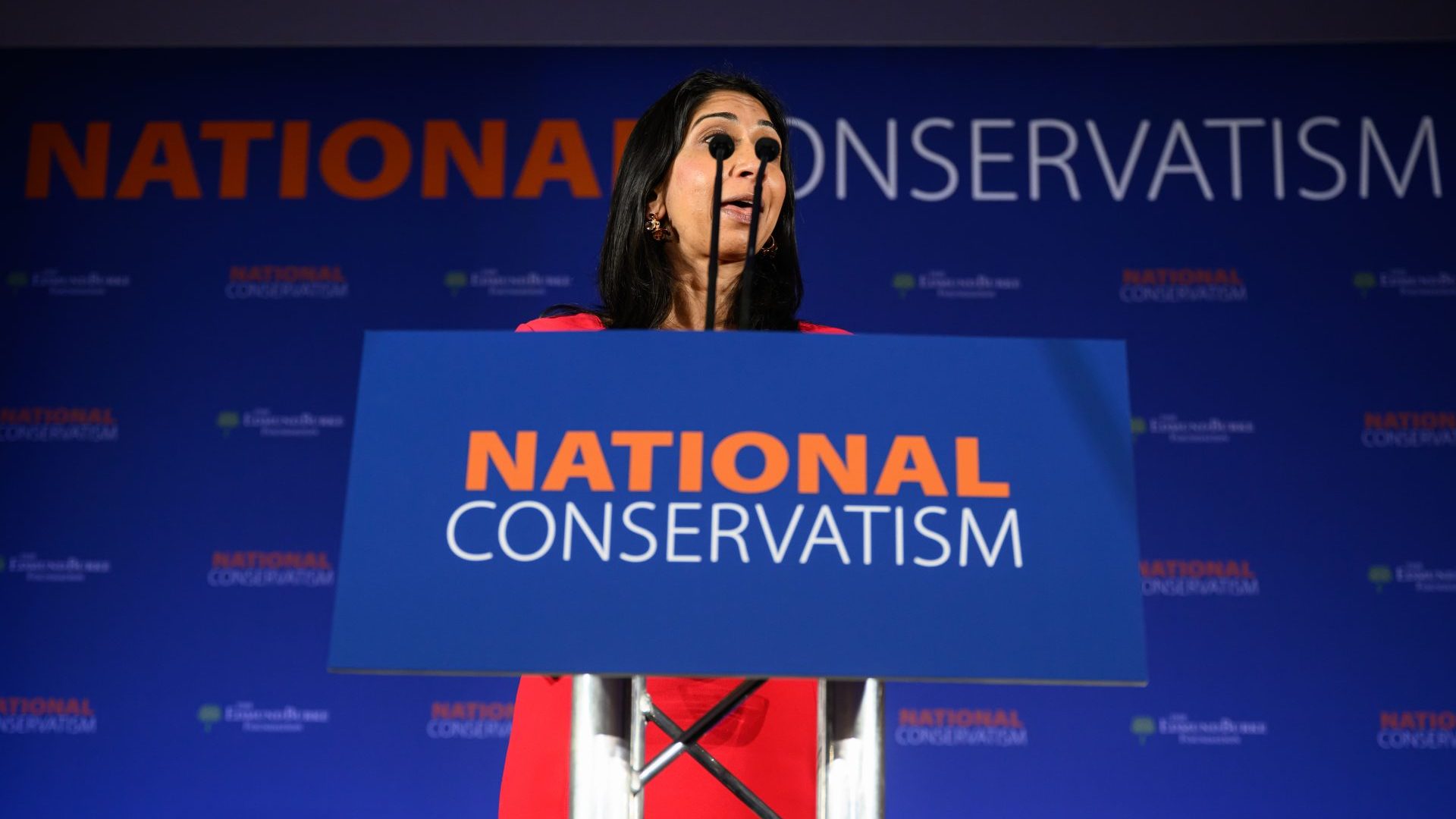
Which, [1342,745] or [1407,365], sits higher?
[1407,365]

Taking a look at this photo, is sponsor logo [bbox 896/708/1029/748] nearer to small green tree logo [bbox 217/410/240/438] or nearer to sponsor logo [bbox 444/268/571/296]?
sponsor logo [bbox 444/268/571/296]

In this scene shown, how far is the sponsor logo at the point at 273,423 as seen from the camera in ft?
11.7

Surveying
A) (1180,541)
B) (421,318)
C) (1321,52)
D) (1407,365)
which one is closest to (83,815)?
(421,318)

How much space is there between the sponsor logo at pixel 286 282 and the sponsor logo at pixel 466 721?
115 centimetres

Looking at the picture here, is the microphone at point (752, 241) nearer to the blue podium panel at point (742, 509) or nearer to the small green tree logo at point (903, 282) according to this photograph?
the blue podium panel at point (742, 509)

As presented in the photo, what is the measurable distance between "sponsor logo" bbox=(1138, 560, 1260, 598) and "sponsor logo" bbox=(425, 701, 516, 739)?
1.67m

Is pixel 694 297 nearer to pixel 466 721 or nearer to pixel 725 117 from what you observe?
pixel 725 117

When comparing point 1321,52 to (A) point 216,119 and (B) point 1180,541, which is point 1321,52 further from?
(A) point 216,119

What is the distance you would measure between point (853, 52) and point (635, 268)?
2552 millimetres

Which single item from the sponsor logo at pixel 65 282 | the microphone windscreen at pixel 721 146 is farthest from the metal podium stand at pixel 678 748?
the sponsor logo at pixel 65 282

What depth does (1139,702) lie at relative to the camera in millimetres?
3330

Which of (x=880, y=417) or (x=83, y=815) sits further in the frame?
(x=83, y=815)

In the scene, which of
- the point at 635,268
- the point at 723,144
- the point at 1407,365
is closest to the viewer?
the point at 723,144

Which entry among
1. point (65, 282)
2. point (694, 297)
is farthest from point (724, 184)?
point (65, 282)
